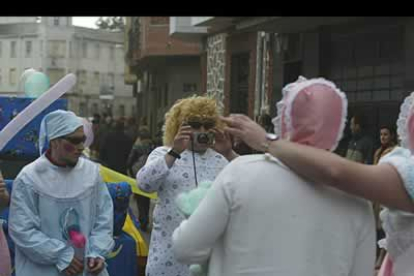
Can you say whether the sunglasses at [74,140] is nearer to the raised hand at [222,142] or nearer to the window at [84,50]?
the raised hand at [222,142]

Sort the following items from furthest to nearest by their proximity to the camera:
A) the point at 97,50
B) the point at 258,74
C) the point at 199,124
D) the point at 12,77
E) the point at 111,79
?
the point at 111,79 → the point at 97,50 → the point at 12,77 → the point at 258,74 → the point at 199,124

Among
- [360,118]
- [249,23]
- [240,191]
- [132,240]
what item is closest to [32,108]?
[132,240]

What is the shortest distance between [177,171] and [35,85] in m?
2.84

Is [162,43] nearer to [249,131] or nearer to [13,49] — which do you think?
[249,131]

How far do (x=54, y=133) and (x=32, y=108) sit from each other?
50cm

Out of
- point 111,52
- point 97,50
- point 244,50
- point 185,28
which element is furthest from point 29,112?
point 111,52

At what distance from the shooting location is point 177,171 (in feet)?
18.7

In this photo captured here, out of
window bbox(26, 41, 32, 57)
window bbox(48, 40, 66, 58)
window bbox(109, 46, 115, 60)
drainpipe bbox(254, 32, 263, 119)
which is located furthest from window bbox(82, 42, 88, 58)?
drainpipe bbox(254, 32, 263, 119)

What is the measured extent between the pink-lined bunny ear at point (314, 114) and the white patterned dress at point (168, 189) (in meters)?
2.30

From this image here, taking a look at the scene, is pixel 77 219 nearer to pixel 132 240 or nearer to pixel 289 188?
pixel 132 240

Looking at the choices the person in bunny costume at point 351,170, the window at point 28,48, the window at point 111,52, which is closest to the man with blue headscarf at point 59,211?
the person in bunny costume at point 351,170

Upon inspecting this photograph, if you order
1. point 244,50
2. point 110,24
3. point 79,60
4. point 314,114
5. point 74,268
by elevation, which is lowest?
point 74,268

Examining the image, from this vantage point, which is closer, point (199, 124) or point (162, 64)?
point (199, 124)

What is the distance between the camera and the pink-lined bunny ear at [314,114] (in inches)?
131
